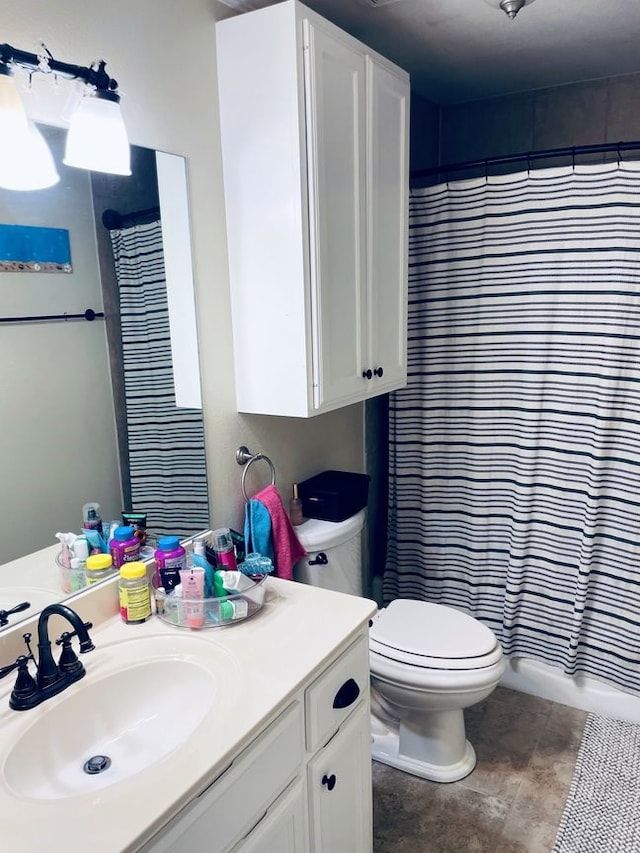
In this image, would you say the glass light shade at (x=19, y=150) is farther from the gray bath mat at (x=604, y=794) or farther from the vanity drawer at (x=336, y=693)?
the gray bath mat at (x=604, y=794)

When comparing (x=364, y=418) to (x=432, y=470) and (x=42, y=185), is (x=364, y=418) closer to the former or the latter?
(x=432, y=470)

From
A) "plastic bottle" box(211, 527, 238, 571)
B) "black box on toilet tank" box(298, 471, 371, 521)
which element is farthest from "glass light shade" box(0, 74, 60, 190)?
"black box on toilet tank" box(298, 471, 371, 521)

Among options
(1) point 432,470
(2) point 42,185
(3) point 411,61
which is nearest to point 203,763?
(2) point 42,185

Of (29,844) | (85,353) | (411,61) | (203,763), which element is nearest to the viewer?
(29,844)

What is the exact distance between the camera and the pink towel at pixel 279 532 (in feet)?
6.05

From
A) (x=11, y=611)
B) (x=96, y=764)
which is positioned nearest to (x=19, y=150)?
(x=11, y=611)

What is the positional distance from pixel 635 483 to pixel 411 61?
1714 mm

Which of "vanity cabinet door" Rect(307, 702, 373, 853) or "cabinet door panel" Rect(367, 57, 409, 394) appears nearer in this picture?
"vanity cabinet door" Rect(307, 702, 373, 853)

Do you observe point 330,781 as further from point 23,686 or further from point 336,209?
point 336,209

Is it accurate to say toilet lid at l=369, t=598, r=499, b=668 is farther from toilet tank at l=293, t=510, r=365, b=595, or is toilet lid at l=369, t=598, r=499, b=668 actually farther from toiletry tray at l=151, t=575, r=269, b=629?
toiletry tray at l=151, t=575, r=269, b=629

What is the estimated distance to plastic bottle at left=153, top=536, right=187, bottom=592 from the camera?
1.50 metres

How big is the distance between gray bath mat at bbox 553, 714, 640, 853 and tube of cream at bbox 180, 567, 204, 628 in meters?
1.28

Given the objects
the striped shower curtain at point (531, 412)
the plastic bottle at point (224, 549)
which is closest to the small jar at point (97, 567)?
the plastic bottle at point (224, 549)

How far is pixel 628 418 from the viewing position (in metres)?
2.14
